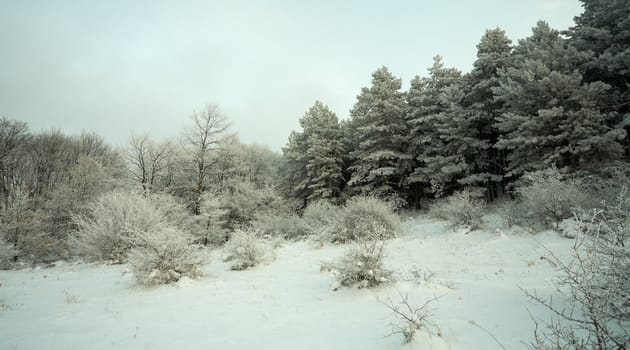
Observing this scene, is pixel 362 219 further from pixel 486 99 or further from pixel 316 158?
pixel 316 158

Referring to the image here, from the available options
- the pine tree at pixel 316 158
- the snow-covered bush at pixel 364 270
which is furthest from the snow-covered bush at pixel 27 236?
the snow-covered bush at pixel 364 270

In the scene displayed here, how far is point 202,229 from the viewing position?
21.0 meters

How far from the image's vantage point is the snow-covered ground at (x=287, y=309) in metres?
3.51

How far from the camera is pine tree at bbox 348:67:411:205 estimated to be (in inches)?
887

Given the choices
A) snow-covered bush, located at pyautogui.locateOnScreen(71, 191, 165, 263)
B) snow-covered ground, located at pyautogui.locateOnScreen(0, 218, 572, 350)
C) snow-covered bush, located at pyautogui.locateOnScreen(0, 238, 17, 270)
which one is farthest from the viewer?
snow-covered bush, located at pyautogui.locateOnScreen(0, 238, 17, 270)

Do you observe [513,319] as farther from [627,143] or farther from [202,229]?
[202,229]

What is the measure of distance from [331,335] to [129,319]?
328 cm

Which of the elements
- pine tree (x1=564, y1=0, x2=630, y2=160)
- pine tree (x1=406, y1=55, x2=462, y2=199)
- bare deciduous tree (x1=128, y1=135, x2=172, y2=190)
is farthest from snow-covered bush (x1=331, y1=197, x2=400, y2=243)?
bare deciduous tree (x1=128, y1=135, x2=172, y2=190)

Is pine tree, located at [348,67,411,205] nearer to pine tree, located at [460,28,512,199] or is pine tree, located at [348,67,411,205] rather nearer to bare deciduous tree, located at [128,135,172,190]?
pine tree, located at [460,28,512,199]

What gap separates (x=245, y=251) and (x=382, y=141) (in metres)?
17.3

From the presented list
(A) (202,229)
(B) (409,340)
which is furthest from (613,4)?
(A) (202,229)

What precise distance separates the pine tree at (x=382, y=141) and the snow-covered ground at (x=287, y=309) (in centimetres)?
1444

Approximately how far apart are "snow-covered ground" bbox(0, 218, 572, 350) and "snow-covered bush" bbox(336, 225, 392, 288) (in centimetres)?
16

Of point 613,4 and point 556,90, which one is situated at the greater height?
point 613,4
